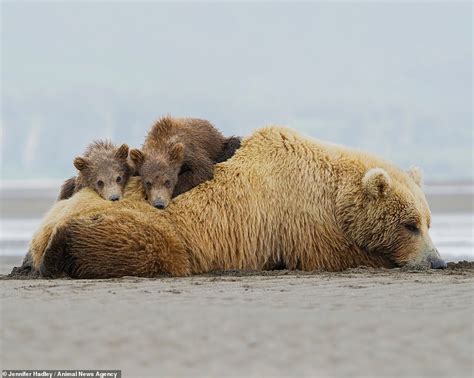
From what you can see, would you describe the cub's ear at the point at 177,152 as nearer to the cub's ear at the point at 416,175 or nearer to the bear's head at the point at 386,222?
the bear's head at the point at 386,222

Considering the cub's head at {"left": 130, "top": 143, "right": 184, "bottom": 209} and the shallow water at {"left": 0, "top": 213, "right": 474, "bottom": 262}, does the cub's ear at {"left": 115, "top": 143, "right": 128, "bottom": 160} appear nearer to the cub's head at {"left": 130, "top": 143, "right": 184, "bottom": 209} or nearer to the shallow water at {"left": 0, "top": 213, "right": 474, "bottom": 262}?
the cub's head at {"left": 130, "top": 143, "right": 184, "bottom": 209}

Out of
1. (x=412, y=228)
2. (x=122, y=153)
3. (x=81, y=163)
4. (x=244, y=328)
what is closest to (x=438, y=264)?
(x=412, y=228)

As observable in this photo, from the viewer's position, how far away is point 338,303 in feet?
23.6

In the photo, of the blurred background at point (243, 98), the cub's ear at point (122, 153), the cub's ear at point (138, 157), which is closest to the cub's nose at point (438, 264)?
the cub's ear at point (138, 157)

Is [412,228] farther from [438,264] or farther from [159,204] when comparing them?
[159,204]

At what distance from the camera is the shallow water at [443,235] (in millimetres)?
15992

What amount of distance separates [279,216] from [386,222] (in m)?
0.93

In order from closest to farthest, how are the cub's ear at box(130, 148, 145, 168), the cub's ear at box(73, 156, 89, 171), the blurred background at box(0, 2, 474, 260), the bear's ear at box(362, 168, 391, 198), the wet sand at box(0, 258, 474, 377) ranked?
1. the wet sand at box(0, 258, 474, 377)
2. the bear's ear at box(362, 168, 391, 198)
3. the cub's ear at box(130, 148, 145, 168)
4. the cub's ear at box(73, 156, 89, 171)
5. the blurred background at box(0, 2, 474, 260)

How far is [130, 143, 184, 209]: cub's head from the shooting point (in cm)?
922

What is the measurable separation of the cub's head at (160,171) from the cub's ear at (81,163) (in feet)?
1.66

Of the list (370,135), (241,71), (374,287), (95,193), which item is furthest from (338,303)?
(241,71)

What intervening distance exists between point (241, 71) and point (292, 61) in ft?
42.4

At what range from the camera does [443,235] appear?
19.4m

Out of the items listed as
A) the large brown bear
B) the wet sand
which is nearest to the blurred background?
the large brown bear
